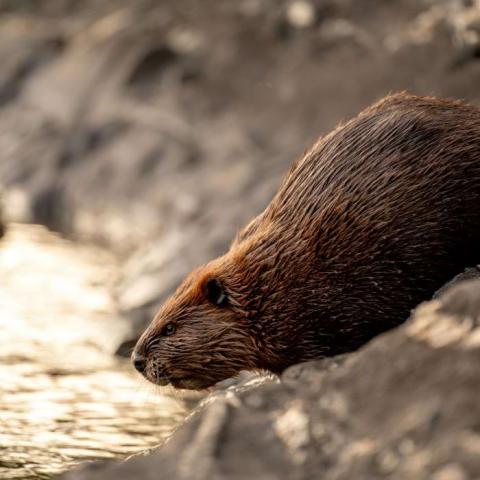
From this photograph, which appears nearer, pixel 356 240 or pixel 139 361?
pixel 356 240

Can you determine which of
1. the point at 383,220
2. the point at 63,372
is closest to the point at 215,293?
the point at 383,220

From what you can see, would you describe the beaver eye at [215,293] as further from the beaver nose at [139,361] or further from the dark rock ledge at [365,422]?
the dark rock ledge at [365,422]

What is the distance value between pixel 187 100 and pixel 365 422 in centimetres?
570

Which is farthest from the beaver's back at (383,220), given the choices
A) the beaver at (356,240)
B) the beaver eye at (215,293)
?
the beaver eye at (215,293)

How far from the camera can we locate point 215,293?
482cm

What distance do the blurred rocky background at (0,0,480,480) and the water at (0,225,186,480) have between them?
230 millimetres

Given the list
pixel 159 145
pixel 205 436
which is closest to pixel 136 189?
pixel 159 145

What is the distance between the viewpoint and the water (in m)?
5.15

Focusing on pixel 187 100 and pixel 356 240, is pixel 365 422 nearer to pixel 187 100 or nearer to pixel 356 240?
pixel 356 240

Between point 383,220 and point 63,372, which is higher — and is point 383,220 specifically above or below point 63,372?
above

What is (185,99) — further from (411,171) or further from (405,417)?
(405,417)

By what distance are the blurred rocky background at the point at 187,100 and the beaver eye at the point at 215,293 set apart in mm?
2096

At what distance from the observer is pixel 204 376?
4848 millimetres

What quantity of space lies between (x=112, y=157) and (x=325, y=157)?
13.5 ft
